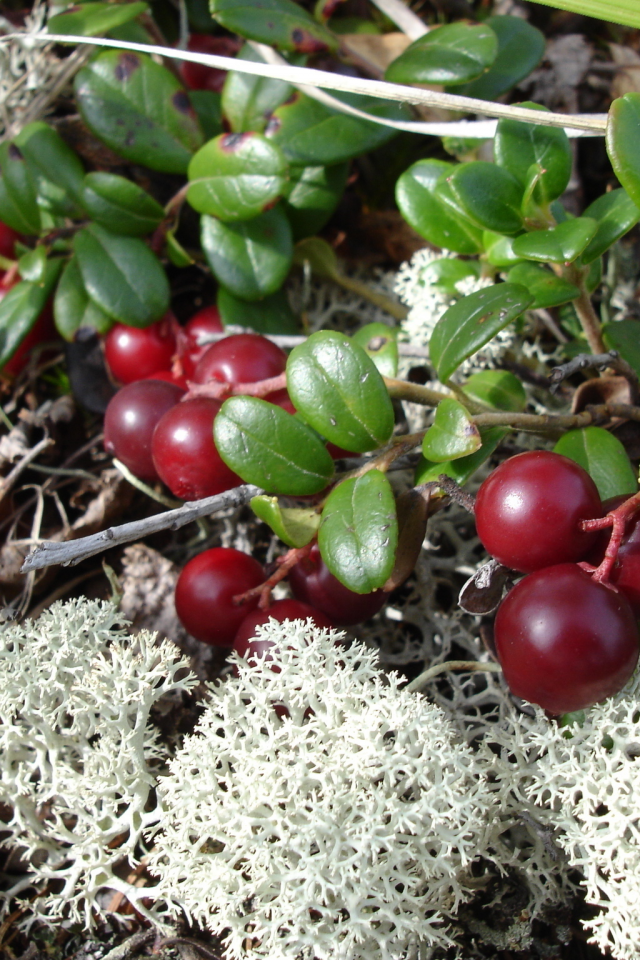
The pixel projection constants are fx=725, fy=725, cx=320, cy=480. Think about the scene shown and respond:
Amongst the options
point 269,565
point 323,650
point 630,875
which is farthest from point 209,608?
point 630,875

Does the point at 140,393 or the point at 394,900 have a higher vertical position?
the point at 140,393

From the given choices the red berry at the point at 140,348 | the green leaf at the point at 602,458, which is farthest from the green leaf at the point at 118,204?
the green leaf at the point at 602,458

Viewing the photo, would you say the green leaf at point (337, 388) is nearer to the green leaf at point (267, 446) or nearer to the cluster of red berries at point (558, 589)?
the green leaf at point (267, 446)

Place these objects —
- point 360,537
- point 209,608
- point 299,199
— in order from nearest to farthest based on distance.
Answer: point 360,537 → point 209,608 → point 299,199

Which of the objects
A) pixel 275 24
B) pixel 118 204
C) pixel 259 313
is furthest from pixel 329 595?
pixel 275 24

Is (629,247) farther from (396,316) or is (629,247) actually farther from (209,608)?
(209,608)

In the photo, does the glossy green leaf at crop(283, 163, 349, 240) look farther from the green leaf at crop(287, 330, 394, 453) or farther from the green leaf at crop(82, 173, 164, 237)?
the green leaf at crop(287, 330, 394, 453)

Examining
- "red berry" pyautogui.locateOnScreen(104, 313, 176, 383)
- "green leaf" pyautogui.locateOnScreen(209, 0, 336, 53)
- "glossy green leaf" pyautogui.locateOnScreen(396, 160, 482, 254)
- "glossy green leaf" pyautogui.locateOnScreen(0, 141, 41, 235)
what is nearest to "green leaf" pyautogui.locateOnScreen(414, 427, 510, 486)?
"glossy green leaf" pyautogui.locateOnScreen(396, 160, 482, 254)
